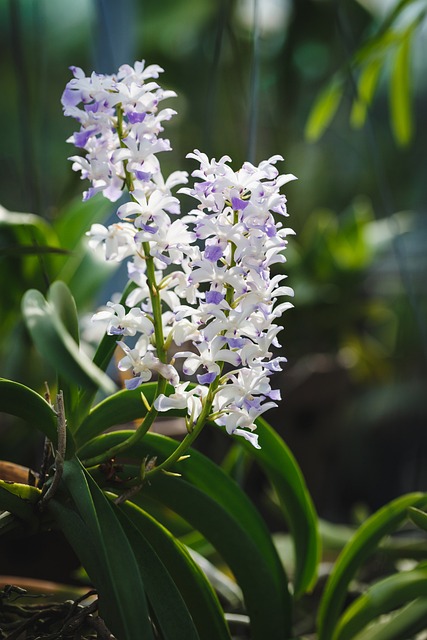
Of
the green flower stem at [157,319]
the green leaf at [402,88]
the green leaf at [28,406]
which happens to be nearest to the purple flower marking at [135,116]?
the green flower stem at [157,319]

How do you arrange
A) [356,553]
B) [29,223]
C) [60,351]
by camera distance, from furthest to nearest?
[29,223] < [356,553] < [60,351]

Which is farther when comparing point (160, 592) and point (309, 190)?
point (309, 190)

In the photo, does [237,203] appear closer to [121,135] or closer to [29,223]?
[121,135]

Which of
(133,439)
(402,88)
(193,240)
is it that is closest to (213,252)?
(193,240)

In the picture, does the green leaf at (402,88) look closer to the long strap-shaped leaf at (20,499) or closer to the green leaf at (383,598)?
the green leaf at (383,598)

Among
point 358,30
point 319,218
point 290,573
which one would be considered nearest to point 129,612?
point 290,573

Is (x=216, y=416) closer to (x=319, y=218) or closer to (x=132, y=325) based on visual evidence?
(x=132, y=325)
